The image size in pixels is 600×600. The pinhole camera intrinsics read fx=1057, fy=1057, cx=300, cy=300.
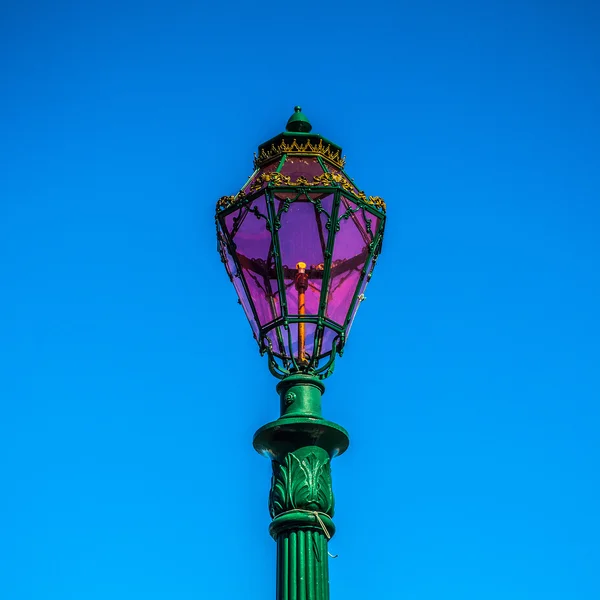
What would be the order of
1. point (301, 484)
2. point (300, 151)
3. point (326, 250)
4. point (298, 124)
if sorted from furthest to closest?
point (298, 124)
point (300, 151)
point (326, 250)
point (301, 484)

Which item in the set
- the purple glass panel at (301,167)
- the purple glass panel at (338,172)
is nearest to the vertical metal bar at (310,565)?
the purple glass panel at (338,172)

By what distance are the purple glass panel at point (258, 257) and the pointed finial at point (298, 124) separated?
945 mm

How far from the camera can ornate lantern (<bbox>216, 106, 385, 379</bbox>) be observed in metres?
6.50

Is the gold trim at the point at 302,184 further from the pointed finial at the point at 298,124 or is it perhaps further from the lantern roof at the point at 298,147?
the pointed finial at the point at 298,124

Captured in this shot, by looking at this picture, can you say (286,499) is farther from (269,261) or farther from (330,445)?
(269,261)

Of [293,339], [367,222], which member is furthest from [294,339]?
[367,222]

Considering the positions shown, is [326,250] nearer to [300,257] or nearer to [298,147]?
[300,257]

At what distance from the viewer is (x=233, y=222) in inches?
270

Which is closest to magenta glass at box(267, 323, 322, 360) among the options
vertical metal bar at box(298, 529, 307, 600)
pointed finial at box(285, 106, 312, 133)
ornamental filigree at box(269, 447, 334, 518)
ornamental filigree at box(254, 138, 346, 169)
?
ornamental filigree at box(269, 447, 334, 518)

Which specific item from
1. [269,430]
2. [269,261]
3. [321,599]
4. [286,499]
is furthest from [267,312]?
[321,599]

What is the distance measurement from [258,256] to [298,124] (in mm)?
1177

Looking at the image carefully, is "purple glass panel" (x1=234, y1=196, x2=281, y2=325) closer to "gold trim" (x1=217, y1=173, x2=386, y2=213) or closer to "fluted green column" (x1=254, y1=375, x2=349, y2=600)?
"gold trim" (x1=217, y1=173, x2=386, y2=213)

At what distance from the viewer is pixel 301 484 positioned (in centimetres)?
594

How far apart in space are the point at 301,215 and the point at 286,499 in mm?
1812
